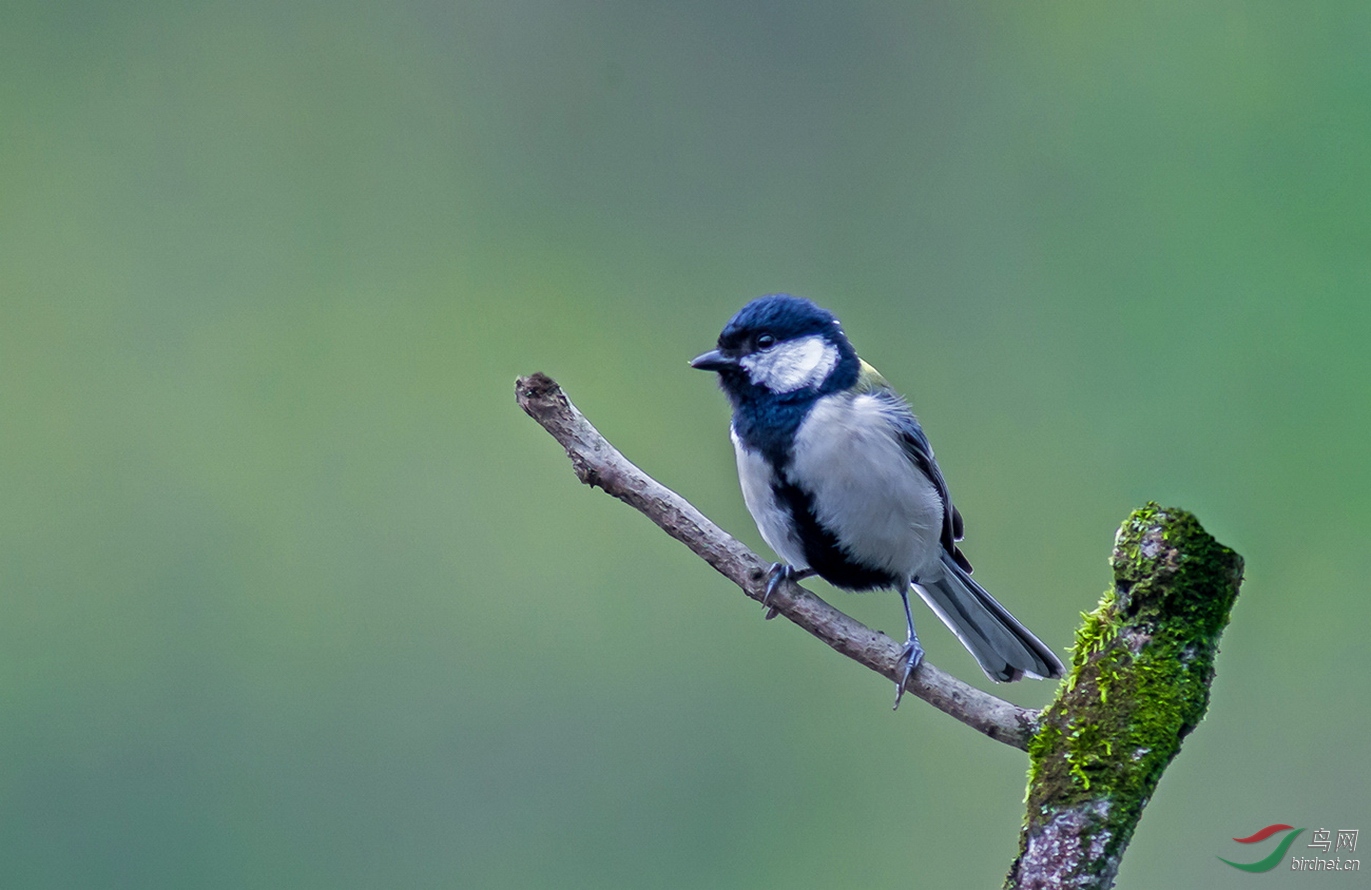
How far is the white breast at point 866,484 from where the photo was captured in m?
2.20

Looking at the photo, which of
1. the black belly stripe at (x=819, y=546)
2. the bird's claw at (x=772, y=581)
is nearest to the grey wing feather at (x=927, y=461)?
the black belly stripe at (x=819, y=546)

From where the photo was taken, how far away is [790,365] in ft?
7.34

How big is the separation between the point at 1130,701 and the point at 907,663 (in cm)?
45

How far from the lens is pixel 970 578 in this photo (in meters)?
2.41

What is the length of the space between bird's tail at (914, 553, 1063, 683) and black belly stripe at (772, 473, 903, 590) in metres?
0.13

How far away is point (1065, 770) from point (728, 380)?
1027 mm

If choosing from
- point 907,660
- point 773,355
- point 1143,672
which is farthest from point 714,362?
point 1143,672

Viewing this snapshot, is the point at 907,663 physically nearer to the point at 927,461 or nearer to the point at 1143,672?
the point at 1143,672

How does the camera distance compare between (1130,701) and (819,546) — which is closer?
(1130,701)

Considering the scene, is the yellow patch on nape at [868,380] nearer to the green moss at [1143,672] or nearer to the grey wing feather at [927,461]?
the grey wing feather at [927,461]

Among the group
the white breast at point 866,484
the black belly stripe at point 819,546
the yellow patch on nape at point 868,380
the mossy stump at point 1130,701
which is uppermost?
the yellow patch on nape at point 868,380

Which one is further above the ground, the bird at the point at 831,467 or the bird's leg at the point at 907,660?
the bird at the point at 831,467

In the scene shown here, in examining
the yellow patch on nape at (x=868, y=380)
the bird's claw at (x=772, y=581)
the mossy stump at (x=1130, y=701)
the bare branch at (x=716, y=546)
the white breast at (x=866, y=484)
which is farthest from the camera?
the yellow patch on nape at (x=868, y=380)

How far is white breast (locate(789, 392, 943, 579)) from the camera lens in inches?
86.6
